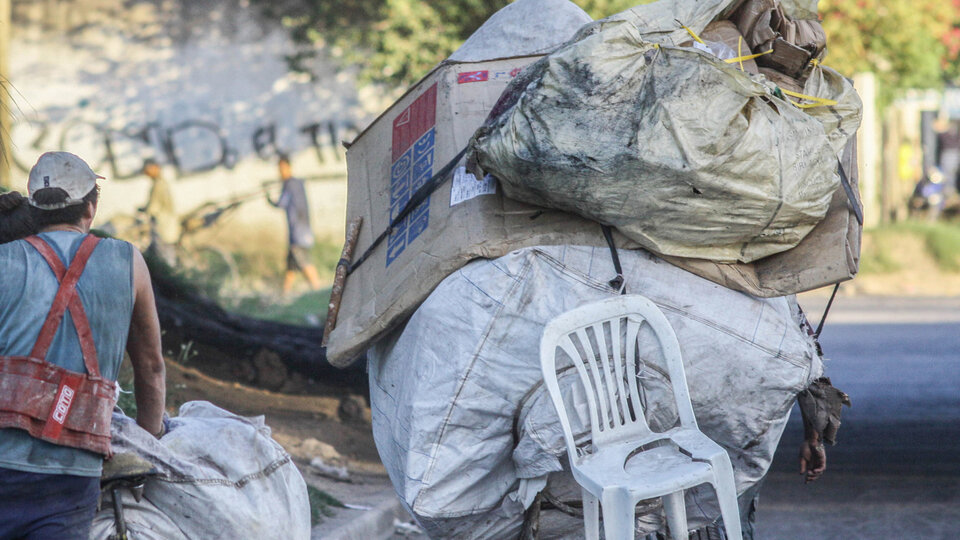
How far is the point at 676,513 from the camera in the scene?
111 inches

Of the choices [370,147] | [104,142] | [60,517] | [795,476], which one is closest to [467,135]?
[370,147]

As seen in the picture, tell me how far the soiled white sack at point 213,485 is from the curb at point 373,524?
1500 mm

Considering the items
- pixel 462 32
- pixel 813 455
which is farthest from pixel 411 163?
pixel 462 32

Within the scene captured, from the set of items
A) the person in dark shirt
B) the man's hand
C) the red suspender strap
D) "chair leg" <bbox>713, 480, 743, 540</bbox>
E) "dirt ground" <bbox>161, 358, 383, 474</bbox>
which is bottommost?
the person in dark shirt

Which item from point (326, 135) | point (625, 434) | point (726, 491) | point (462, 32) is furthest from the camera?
point (326, 135)

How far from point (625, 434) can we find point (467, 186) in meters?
0.86

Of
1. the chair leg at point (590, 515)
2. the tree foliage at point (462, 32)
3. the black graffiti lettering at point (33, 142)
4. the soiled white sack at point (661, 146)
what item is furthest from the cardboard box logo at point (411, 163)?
the black graffiti lettering at point (33, 142)

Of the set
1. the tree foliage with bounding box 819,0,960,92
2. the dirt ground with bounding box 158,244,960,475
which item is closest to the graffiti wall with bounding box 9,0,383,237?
the tree foliage with bounding box 819,0,960,92

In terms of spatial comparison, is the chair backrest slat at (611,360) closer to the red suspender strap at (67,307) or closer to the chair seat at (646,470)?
the chair seat at (646,470)

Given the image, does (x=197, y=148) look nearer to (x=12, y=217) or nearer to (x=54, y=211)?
(x=12, y=217)

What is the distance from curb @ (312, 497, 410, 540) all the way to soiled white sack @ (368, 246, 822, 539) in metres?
1.72

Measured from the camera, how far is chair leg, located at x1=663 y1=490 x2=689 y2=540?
2.81m

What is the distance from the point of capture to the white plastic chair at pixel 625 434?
266cm

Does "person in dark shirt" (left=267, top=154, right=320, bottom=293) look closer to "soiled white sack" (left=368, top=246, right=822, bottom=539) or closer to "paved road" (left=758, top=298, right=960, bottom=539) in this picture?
"paved road" (left=758, top=298, right=960, bottom=539)
